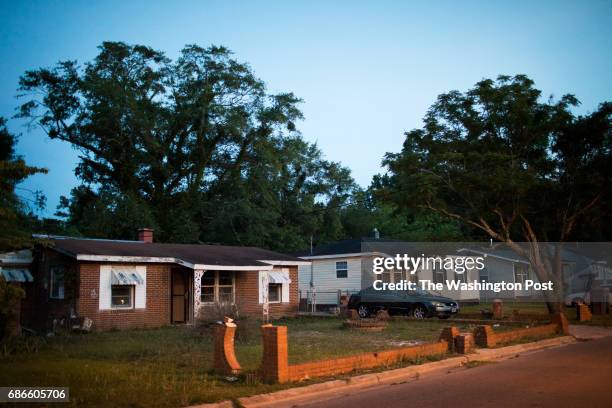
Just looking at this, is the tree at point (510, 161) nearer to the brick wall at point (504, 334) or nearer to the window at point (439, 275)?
the brick wall at point (504, 334)

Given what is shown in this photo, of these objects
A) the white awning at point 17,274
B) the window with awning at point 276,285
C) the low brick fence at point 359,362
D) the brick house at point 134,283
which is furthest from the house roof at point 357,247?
the low brick fence at point 359,362

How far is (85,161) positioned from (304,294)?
19994 mm

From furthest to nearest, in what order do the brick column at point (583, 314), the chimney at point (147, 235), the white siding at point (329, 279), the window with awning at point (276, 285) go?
the white siding at point (329, 279) → the chimney at point (147, 235) → the window with awning at point (276, 285) → the brick column at point (583, 314)

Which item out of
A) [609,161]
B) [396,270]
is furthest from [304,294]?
[609,161]

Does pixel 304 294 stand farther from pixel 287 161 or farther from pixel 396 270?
pixel 287 161

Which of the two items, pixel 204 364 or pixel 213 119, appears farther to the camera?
pixel 213 119

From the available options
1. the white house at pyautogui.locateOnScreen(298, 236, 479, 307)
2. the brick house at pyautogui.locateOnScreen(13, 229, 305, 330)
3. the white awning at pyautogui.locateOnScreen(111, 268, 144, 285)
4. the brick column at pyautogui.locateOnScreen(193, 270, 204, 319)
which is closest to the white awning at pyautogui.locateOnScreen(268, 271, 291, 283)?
the brick house at pyautogui.locateOnScreen(13, 229, 305, 330)

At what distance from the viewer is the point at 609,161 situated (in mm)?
24516

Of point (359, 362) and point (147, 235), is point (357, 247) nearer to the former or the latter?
point (147, 235)

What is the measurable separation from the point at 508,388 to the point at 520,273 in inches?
1524

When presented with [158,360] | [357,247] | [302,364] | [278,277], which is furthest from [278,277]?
[302,364]

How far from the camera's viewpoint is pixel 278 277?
2875cm

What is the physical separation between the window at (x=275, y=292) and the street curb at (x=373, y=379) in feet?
48.7

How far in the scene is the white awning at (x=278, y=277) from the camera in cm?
2840
